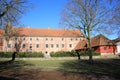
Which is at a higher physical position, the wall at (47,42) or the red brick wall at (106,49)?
the wall at (47,42)

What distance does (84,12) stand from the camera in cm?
3472

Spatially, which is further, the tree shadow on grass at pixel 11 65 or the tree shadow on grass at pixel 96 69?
the tree shadow on grass at pixel 11 65

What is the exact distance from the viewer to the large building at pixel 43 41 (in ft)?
244

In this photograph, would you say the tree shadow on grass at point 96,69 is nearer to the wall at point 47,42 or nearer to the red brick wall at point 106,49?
the red brick wall at point 106,49

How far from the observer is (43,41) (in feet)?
250

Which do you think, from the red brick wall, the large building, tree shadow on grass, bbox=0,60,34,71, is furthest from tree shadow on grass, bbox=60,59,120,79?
the large building

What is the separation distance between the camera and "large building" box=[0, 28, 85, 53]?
74312mm

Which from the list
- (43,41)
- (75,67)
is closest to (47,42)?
(43,41)

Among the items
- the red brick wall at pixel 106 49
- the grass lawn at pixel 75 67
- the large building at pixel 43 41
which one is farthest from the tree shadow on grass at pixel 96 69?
the large building at pixel 43 41

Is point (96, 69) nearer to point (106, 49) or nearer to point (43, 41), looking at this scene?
point (106, 49)

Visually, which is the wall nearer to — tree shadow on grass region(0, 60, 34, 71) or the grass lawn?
tree shadow on grass region(0, 60, 34, 71)

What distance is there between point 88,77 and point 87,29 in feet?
59.6

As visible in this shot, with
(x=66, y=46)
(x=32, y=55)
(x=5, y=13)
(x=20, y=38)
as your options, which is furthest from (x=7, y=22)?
(x=66, y=46)

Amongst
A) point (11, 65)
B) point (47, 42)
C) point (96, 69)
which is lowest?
point (96, 69)
